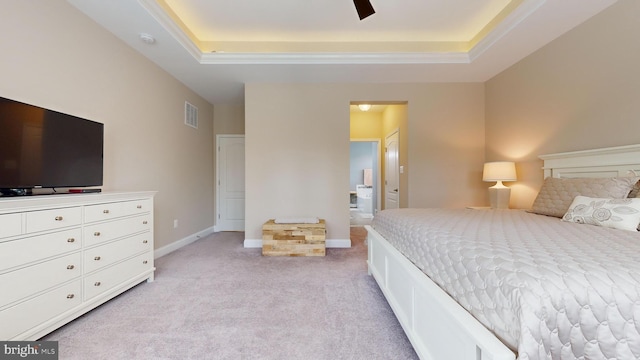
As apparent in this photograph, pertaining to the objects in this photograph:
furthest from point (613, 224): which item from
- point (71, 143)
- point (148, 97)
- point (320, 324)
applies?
point (148, 97)

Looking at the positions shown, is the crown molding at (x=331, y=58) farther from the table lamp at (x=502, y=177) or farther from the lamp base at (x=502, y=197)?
the lamp base at (x=502, y=197)

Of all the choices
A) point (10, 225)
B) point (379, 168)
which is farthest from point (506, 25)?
point (10, 225)

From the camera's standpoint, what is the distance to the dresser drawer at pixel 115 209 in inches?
72.5

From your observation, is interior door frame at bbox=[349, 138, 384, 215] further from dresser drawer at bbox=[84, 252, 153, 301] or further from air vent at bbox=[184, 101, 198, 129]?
dresser drawer at bbox=[84, 252, 153, 301]

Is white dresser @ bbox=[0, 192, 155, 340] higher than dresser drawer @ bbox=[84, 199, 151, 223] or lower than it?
lower

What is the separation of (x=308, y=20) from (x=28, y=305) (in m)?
3.37

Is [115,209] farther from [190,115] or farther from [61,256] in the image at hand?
[190,115]

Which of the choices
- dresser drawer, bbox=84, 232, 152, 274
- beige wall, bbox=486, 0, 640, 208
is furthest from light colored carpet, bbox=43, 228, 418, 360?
beige wall, bbox=486, 0, 640, 208

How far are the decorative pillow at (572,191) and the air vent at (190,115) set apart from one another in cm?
470

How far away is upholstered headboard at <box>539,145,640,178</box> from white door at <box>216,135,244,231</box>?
4705 mm

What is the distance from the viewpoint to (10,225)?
1.37 metres

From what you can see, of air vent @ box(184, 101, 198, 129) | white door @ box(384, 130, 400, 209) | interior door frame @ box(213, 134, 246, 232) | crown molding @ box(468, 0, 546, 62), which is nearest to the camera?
crown molding @ box(468, 0, 546, 62)

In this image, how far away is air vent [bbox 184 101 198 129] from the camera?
404cm

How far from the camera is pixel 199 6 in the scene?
2.69 metres
